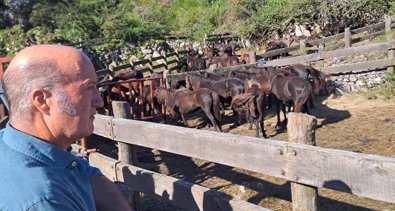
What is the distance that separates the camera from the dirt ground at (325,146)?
5.78 m

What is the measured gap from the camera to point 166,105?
11961 mm

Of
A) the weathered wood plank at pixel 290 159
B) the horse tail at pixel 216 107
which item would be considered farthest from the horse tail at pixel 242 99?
the weathered wood plank at pixel 290 159

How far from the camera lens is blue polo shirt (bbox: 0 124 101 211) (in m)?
1.50

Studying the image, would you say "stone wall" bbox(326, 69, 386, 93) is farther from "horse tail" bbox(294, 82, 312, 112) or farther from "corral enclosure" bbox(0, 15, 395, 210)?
"corral enclosure" bbox(0, 15, 395, 210)

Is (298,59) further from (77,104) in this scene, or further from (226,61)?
(77,104)

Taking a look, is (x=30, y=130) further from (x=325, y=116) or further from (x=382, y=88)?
(x=382, y=88)

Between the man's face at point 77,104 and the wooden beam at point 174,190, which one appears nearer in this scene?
the man's face at point 77,104

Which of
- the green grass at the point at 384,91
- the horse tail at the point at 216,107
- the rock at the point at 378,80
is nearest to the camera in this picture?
the horse tail at the point at 216,107

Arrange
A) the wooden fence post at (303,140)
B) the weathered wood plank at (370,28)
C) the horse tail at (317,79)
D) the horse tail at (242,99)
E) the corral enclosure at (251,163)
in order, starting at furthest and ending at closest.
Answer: the weathered wood plank at (370,28)
the horse tail at (317,79)
the horse tail at (242,99)
the wooden fence post at (303,140)
the corral enclosure at (251,163)

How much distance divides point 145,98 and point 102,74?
507 centimetres

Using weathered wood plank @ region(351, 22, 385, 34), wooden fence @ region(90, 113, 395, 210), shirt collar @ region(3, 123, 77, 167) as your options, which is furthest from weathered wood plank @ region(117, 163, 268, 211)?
weathered wood plank @ region(351, 22, 385, 34)

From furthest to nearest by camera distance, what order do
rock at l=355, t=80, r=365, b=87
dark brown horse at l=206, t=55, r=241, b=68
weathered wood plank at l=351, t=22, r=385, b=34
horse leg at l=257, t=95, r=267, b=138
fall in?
weathered wood plank at l=351, t=22, r=385, b=34 < dark brown horse at l=206, t=55, r=241, b=68 < rock at l=355, t=80, r=365, b=87 < horse leg at l=257, t=95, r=267, b=138

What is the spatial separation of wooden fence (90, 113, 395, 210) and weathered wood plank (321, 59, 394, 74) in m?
9.78

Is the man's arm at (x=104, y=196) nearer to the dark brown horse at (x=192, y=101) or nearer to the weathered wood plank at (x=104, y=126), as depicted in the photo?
the weathered wood plank at (x=104, y=126)
